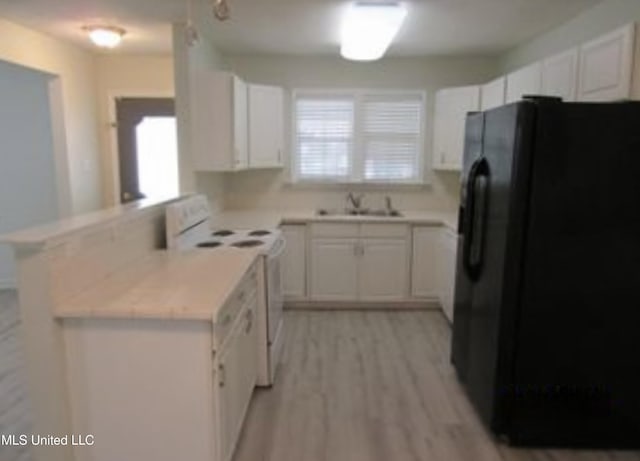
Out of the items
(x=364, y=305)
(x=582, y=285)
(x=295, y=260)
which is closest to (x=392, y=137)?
(x=295, y=260)

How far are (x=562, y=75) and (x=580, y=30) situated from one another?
2.05 feet

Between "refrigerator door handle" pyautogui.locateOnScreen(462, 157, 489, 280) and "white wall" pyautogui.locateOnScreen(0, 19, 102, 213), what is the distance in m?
3.49

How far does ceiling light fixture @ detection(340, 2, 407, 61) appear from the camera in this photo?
2938mm

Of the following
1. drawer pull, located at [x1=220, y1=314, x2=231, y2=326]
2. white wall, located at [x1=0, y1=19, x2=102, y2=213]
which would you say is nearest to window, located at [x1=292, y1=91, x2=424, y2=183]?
white wall, located at [x1=0, y1=19, x2=102, y2=213]

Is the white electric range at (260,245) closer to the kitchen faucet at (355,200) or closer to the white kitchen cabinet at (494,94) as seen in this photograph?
the kitchen faucet at (355,200)

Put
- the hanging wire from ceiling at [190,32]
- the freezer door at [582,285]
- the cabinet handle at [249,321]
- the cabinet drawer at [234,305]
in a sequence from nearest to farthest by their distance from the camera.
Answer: the cabinet drawer at [234,305], the freezer door at [582,285], the hanging wire from ceiling at [190,32], the cabinet handle at [249,321]

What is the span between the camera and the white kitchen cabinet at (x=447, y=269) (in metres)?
3.94

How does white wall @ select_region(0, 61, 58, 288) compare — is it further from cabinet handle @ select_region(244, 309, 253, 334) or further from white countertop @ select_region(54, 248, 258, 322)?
cabinet handle @ select_region(244, 309, 253, 334)

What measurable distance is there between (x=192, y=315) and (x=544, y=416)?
1855 millimetres

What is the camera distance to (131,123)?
16.9ft

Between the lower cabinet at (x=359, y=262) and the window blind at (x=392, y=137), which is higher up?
the window blind at (x=392, y=137)

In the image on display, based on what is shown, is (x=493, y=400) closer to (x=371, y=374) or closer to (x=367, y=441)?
(x=367, y=441)

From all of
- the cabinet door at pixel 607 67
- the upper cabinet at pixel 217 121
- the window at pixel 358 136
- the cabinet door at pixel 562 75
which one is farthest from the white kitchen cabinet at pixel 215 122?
the cabinet door at pixel 607 67

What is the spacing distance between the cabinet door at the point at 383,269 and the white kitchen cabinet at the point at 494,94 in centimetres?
143
